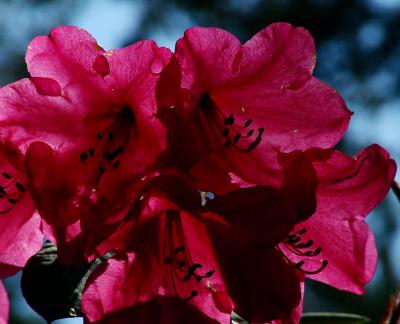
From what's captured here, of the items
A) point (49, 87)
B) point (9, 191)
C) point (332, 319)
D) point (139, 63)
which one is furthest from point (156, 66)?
point (332, 319)

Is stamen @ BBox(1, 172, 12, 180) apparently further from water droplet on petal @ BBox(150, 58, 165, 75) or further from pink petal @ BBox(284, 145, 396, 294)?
pink petal @ BBox(284, 145, 396, 294)

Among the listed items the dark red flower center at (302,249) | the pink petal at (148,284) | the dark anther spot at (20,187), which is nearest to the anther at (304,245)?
the dark red flower center at (302,249)

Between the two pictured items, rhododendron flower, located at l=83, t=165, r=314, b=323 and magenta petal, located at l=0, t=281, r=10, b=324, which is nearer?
rhododendron flower, located at l=83, t=165, r=314, b=323

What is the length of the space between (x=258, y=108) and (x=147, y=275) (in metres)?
0.24

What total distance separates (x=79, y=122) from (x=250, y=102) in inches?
8.2

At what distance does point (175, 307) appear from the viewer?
0.95m

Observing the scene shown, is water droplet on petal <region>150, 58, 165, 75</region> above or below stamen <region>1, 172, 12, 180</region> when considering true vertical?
above

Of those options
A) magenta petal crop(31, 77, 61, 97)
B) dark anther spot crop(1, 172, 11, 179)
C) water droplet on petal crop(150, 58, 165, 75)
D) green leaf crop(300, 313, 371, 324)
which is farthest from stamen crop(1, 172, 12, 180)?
green leaf crop(300, 313, 371, 324)

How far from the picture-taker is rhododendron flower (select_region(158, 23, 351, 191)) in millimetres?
906

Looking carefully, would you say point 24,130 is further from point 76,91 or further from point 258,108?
point 258,108

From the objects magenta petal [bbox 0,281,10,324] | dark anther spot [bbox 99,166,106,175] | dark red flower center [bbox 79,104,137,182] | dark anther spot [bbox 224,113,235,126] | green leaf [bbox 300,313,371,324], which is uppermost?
dark anther spot [bbox 224,113,235,126]

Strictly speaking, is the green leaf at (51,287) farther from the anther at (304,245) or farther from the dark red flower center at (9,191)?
the anther at (304,245)

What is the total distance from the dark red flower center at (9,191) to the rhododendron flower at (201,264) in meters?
0.13

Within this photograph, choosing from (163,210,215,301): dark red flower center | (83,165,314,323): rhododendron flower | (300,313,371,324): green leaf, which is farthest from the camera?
(300,313,371,324): green leaf
